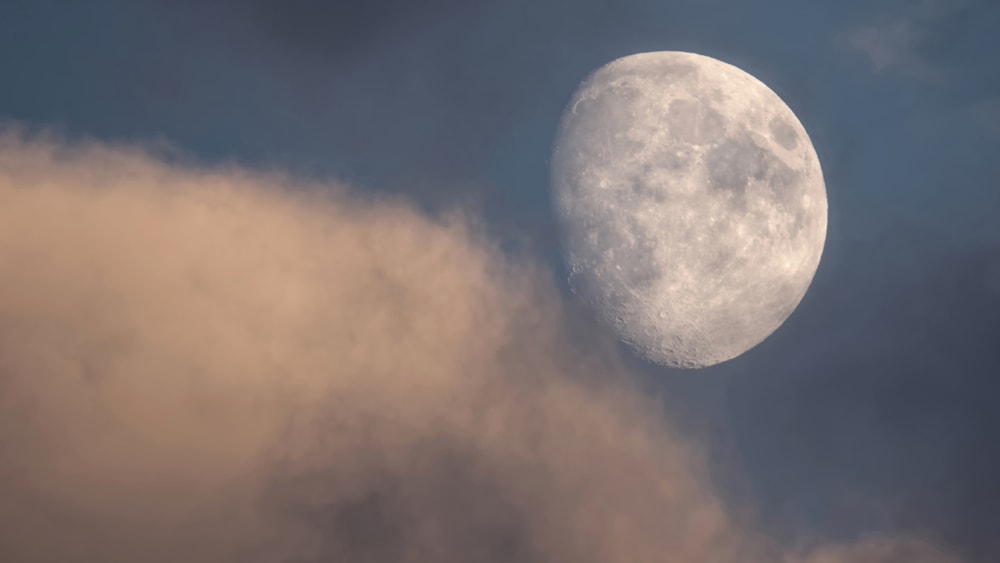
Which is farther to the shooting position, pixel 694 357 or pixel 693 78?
pixel 694 357

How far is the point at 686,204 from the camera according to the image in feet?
40.7

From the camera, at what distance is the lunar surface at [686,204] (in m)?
12.4

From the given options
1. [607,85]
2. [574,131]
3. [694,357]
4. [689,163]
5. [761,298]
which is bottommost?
[694,357]

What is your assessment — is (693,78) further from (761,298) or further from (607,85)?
(761,298)

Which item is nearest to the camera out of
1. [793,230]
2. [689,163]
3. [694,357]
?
[689,163]

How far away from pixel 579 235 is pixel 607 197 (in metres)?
1.15

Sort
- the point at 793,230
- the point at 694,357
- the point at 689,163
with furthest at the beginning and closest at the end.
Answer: the point at 694,357 → the point at 793,230 → the point at 689,163

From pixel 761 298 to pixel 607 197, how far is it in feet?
14.7

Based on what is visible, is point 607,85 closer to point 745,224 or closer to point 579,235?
point 579,235

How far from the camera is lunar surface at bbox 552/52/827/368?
12414mm

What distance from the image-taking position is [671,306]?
13359mm

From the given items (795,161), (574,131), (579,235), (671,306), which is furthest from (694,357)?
(574,131)

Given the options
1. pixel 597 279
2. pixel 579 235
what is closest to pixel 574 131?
pixel 579 235

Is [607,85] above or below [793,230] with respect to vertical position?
above
